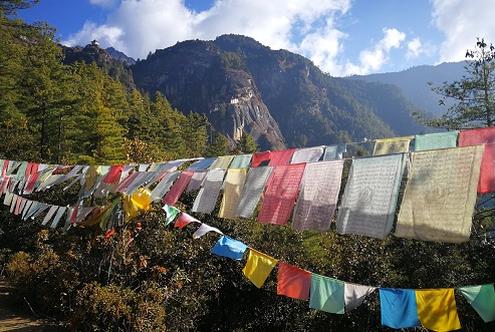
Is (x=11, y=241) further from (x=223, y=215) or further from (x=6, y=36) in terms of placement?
(x=223, y=215)

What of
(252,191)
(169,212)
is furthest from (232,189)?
(169,212)

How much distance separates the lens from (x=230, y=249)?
304 inches

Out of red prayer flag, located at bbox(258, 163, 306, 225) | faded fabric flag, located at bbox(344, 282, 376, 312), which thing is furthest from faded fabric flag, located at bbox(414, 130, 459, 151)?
faded fabric flag, located at bbox(344, 282, 376, 312)

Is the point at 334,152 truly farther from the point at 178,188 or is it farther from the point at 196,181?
the point at 178,188

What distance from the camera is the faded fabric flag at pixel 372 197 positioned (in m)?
4.51

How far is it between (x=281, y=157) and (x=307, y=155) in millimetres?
463

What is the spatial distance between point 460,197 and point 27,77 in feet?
96.5

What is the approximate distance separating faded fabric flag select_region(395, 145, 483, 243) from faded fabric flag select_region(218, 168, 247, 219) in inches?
112

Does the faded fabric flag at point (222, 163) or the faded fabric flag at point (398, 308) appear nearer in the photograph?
the faded fabric flag at point (398, 308)

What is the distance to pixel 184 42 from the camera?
16825cm

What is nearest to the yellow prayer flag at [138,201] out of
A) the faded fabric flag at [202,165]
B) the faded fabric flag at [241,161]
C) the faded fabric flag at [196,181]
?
the faded fabric flag at [202,165]

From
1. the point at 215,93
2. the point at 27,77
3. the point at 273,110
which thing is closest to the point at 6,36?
the point at 27,77

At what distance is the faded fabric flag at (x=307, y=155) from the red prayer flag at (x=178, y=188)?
78.2 inches

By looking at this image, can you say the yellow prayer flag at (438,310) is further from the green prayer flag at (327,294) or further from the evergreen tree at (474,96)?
the evergreen tree at (474,96)
